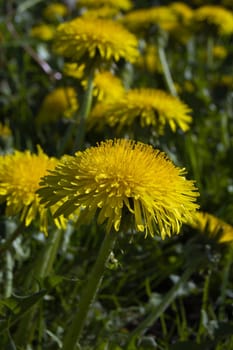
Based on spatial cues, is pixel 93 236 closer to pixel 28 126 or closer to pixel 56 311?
pixel 56 311

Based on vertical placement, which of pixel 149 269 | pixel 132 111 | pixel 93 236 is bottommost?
pixel 149 269

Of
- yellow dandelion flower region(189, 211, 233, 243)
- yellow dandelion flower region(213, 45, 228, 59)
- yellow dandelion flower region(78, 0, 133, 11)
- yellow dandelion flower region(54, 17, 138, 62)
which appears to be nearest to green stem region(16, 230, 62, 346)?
yellow dandelion flower region(189, 211, 233, 243)

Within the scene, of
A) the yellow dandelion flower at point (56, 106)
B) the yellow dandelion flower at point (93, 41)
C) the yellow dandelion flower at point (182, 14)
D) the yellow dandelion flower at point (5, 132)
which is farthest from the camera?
the yellow dandelion flower at point (182, 14)

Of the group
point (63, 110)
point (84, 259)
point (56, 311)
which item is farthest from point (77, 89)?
point (56, 311)

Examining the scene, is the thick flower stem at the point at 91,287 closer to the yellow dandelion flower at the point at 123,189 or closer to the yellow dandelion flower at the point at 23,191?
the yellow dandelion flower at the point at 123,189

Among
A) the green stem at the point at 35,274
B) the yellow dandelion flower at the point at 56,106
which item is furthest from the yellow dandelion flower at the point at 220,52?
the green stem at the point at 35,274
